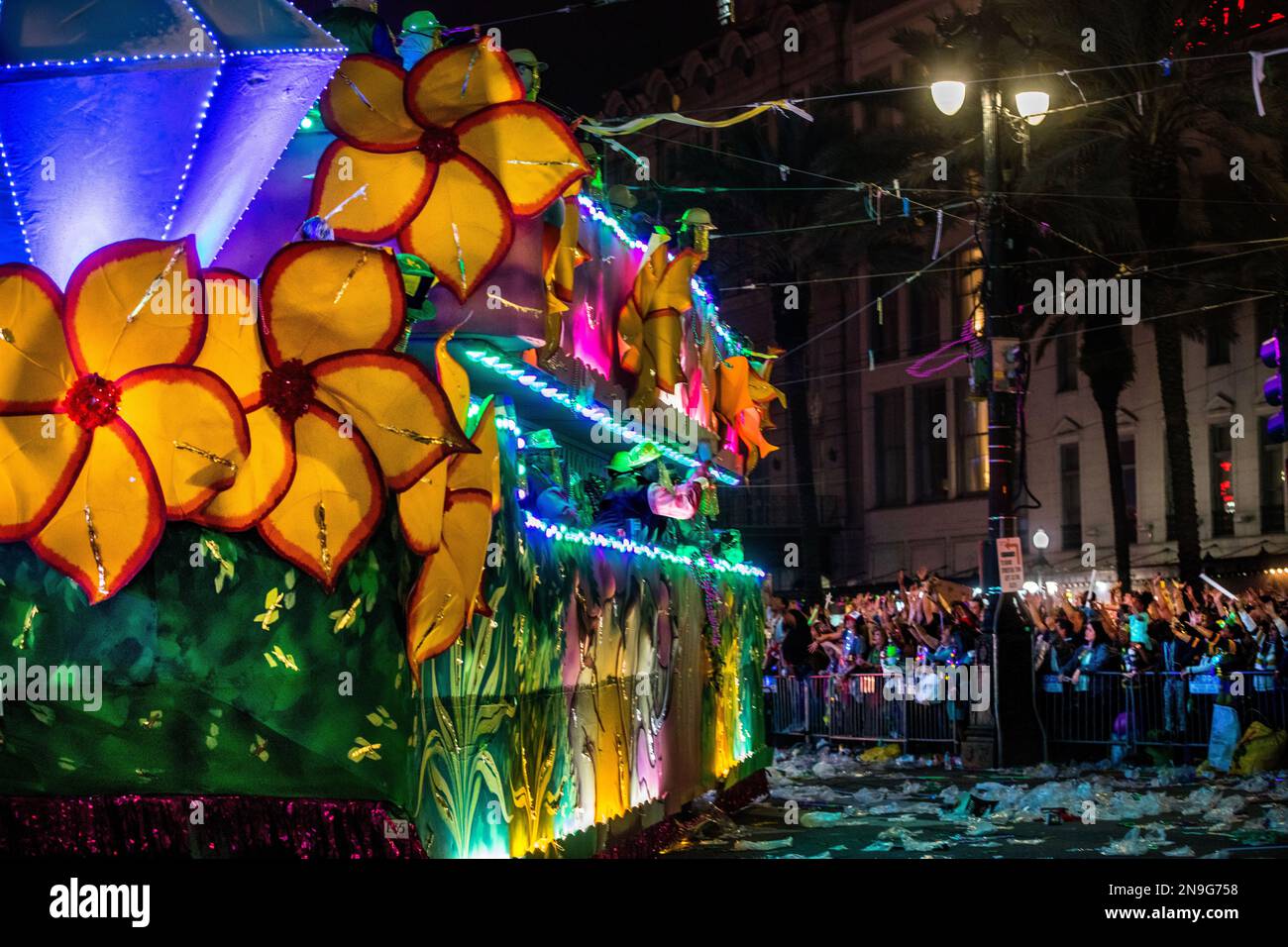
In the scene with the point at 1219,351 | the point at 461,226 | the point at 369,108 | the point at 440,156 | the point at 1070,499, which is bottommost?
the point at 461,226

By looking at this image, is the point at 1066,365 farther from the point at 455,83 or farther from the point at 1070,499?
the point at 455,83

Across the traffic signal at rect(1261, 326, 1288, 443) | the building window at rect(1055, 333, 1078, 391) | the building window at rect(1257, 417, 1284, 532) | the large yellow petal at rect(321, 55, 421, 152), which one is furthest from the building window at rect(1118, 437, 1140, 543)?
the large yellow petal at rect(321, 55, 421, 152)

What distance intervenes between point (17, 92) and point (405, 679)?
10.5 ft

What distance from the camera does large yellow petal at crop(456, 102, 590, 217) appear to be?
8.13m

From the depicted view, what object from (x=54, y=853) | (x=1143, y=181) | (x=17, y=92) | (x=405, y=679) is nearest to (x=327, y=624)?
(x=405, y=679)

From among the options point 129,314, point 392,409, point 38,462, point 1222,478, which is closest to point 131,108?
point 129,314

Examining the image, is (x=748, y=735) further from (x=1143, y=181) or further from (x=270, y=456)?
(x=1143, y=181)

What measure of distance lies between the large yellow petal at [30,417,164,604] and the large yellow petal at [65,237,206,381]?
303 mm

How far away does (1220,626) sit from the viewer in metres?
18.9

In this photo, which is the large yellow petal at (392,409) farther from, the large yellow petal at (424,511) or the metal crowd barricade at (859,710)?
the metal crowd barricade at (859,710)

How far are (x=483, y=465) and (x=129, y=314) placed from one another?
5.84 feet

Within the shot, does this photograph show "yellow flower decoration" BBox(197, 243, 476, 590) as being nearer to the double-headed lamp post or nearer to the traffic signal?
the traffic signal

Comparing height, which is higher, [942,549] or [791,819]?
[942,549]

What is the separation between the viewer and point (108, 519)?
278 inches
